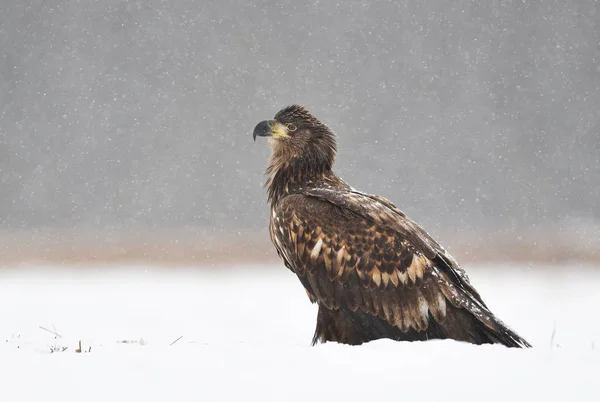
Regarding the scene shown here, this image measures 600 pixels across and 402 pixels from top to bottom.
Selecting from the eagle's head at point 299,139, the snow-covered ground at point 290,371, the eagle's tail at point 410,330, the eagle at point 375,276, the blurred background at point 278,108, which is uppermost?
the blurred background at point 278,108

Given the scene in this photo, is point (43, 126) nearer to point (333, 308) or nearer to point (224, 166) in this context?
point (224, 166)

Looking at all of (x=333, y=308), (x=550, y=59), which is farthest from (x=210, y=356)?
(x=550, y=59)

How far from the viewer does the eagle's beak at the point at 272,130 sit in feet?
26.8

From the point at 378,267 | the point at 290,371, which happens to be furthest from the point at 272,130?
the point at 290,371

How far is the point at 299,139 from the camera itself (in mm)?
8086

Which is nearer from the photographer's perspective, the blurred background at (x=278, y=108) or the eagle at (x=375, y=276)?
the eagle at (x=375, y=276)

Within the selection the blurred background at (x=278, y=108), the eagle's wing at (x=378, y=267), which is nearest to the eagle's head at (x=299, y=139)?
the eagle's wing at (x=378, y=267)

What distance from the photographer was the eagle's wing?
663 centimetres

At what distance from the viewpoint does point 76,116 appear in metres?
39.2

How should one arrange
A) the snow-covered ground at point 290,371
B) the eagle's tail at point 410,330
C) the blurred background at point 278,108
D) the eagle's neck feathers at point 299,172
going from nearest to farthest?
the snow-covered ground at point 290,371 < the eagle's tail at point 410,330 < the eagle's neck feathers at point 299,172 < the blurred background at point 278,108

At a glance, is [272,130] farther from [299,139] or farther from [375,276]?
[375,276]

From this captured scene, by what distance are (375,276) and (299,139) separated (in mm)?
1904

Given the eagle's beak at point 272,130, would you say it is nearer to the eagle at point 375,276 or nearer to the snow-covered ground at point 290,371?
the eagle at point 375,276

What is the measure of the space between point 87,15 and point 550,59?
23.2 meters
